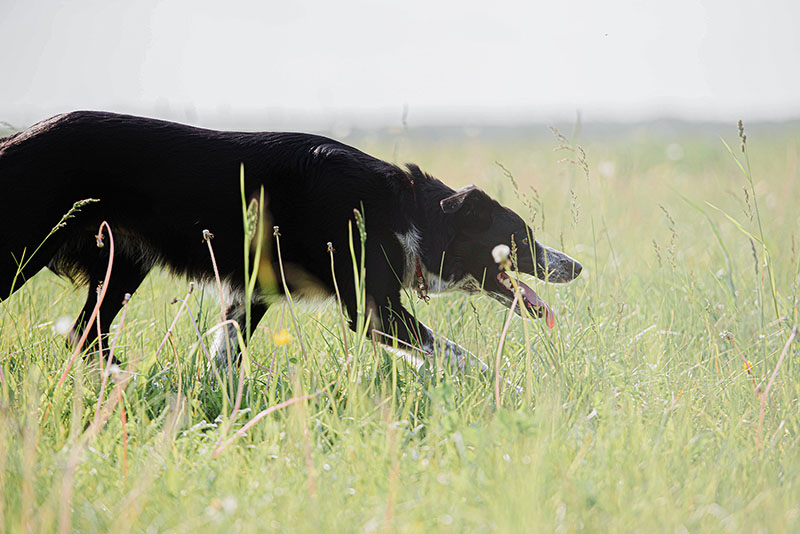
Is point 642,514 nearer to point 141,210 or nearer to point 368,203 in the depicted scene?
point 368,203

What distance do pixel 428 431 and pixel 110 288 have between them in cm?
191

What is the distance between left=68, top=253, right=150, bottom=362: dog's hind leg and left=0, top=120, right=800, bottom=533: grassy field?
127 mm

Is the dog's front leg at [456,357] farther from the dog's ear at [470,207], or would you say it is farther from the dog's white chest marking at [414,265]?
the dog's ear at [470,207]

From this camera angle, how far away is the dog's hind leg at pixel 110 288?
3.37 m

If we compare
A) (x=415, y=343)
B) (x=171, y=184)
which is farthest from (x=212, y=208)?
(x=415, y=343)

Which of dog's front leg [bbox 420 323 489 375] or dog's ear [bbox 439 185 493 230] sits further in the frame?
dog's ear [bbox 439 185 493 230]

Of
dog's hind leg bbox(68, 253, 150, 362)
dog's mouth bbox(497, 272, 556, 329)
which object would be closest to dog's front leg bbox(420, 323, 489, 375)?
dog's mouth bbox(497, 272, 556, 329)

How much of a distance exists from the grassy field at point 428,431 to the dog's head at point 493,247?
0.17 metres

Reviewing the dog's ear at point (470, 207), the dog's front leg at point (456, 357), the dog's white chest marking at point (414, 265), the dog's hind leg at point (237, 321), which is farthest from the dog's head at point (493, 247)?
the dog's hind leg at point (237, 321)

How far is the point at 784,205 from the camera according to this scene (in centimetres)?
701

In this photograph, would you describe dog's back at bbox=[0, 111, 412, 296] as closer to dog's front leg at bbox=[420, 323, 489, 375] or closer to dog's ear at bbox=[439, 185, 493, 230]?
dog's ear at bbox=[439, 185, 493, 230]

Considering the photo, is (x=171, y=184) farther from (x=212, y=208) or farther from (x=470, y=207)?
(x=470, y=207)

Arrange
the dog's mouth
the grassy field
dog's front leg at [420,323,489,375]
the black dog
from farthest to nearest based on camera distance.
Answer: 1. the dog's mouth
2. the black dog
3. dog's front leg at [420,323,489,375]
4. the grassy field

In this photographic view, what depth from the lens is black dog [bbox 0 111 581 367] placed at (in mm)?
2936
